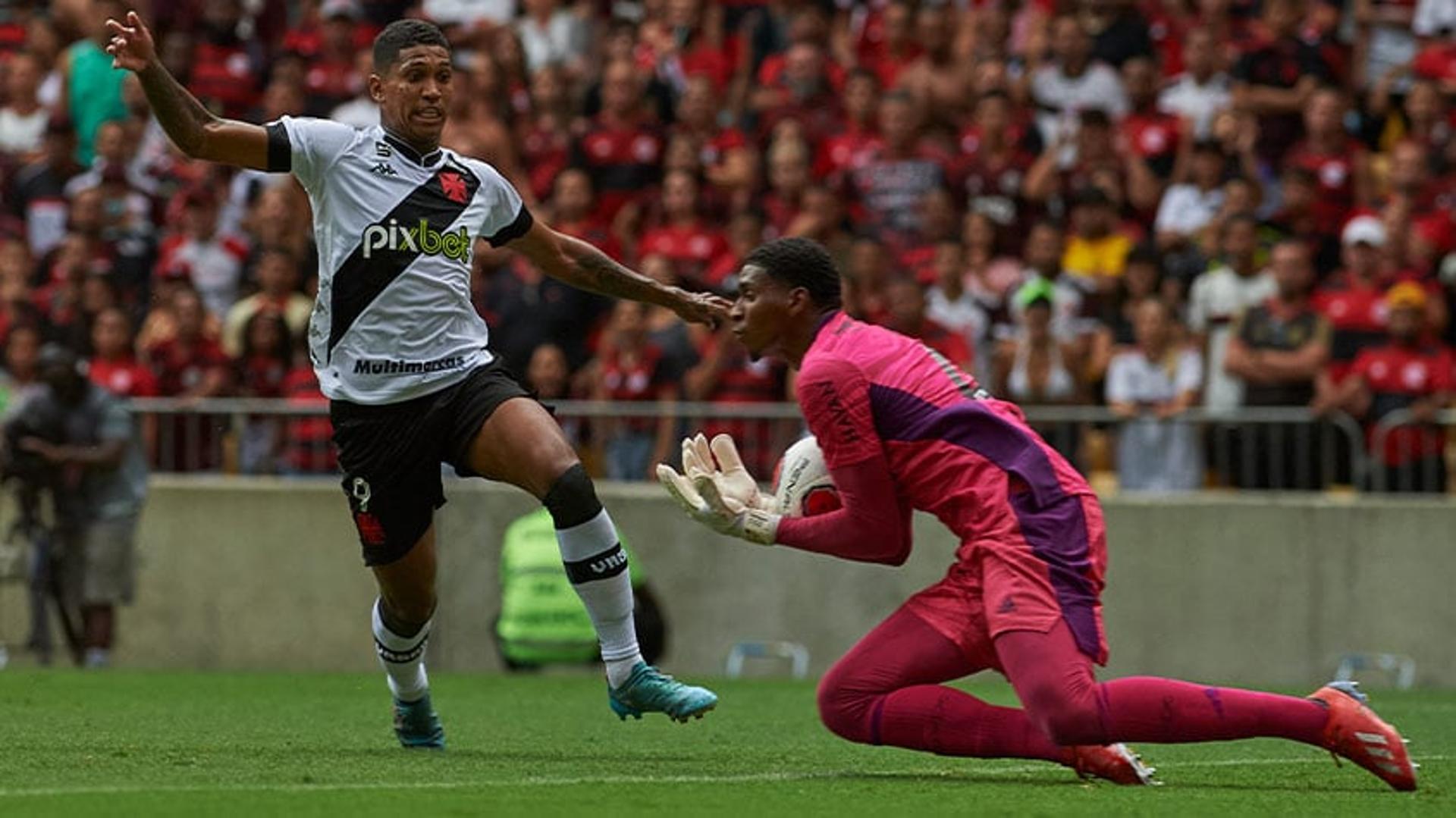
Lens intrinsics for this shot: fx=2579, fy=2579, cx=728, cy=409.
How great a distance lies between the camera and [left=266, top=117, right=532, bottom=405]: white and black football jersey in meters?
8.91

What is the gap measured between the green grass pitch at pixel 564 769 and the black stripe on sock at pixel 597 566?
64 centimetres

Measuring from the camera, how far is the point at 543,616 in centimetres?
1623

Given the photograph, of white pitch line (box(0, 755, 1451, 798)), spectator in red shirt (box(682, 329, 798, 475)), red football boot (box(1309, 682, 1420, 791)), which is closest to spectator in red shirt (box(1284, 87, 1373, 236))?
spectator in red shirt (box(682, 329, 798, 475))

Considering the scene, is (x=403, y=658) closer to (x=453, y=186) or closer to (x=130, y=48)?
(x=453, y=186)

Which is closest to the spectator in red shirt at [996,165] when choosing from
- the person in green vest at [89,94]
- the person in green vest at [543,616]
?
the person in green vest at [543,616]

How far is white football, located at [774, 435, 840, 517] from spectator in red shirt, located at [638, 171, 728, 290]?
361 inches

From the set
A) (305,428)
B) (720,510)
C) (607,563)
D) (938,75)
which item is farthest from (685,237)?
(720,510)

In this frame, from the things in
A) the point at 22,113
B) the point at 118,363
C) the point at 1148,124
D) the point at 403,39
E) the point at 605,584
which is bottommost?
the point at 605,584

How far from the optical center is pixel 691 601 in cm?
1742

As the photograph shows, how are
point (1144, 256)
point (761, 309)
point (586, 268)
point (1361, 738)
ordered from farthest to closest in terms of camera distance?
1. point (1144, 256)
2. point (586, 268)
3. point (761, 309)
4. point (1361, 738)

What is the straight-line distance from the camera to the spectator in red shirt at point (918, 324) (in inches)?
640

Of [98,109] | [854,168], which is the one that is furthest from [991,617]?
[98,109]

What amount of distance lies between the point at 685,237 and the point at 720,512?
9926mm

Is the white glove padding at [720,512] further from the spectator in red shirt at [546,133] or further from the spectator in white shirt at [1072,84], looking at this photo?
the spectator in red shirt at [546,133]
